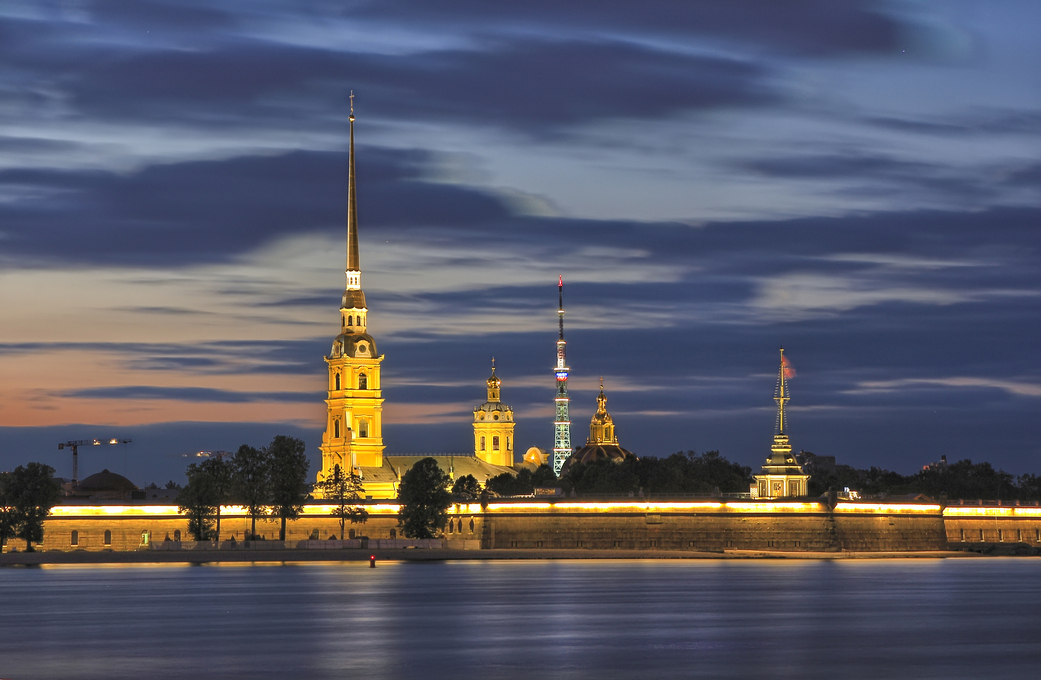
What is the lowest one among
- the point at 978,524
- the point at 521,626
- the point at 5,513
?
the point at 521,626

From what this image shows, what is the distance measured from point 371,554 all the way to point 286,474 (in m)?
16.7

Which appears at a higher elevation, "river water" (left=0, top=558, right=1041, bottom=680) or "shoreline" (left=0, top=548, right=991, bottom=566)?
"river water" (left=0, top=558, right=1041, bottom=680)

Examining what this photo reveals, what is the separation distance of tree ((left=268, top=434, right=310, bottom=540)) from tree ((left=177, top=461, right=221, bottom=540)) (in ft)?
20.9

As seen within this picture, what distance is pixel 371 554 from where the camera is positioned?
157m

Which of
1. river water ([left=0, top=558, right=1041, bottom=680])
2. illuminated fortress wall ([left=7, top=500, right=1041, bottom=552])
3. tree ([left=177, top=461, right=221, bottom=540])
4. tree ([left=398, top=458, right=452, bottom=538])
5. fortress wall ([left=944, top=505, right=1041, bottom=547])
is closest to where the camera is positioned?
river water ([left=0, top=558, right=1041, bottom=680])

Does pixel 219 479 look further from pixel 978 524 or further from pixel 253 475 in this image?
pixel 978 524

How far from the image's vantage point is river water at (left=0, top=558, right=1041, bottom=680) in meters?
53.8

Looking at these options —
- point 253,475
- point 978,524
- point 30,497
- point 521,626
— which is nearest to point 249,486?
point 253,475

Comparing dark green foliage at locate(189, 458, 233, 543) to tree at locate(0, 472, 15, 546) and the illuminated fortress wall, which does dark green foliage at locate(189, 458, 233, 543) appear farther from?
tree at locate(0, 472, 15, 546)

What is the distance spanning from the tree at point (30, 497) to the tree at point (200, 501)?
42.1 ft

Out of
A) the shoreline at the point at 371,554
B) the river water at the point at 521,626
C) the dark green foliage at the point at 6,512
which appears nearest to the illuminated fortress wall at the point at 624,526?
the shoreline at the point at 371,554

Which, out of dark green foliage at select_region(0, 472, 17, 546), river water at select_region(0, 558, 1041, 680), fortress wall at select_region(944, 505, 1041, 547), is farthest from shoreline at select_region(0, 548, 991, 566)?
river water at select_region(0, 558, 1041, 680)

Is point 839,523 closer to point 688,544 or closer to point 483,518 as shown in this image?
point 688,544

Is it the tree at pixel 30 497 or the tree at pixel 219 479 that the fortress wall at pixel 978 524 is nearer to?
the tree at pixel 219 479
